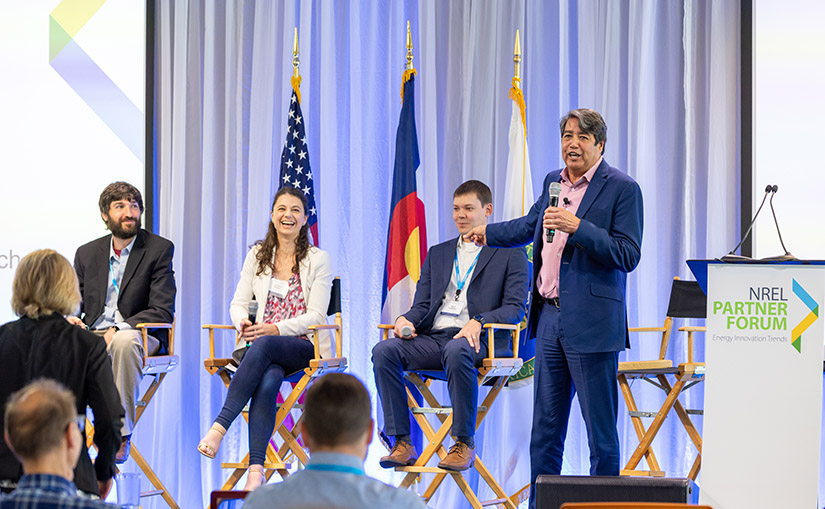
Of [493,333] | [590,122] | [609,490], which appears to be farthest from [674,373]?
[609,490]

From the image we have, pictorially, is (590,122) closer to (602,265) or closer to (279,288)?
(602,265)

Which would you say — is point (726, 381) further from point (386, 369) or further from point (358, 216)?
point (358, 216)

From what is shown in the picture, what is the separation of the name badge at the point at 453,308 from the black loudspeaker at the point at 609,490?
1883mm

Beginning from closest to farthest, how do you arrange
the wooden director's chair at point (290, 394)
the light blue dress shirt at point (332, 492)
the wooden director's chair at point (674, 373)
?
the light blue dress shirt at point (332, 492)
the wooden director's chair at point (674, 373)
the wooden director's chair at point (290, 394)

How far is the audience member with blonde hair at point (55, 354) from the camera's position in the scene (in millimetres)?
2936

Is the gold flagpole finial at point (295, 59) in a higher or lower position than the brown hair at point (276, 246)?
higher

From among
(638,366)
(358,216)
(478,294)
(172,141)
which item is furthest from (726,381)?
(172,141)

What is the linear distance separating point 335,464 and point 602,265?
2.12 metres

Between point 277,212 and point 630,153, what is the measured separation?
2070mm

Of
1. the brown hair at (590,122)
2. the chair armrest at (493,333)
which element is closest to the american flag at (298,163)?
the chair armrest at (493,333)

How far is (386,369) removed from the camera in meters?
4.65

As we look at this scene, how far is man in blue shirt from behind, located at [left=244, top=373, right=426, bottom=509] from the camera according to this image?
5.82ft

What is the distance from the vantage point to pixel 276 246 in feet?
17.4

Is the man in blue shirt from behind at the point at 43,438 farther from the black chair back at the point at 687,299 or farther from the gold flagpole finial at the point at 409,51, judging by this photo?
the gold flagpole finial at the point at 409,51
